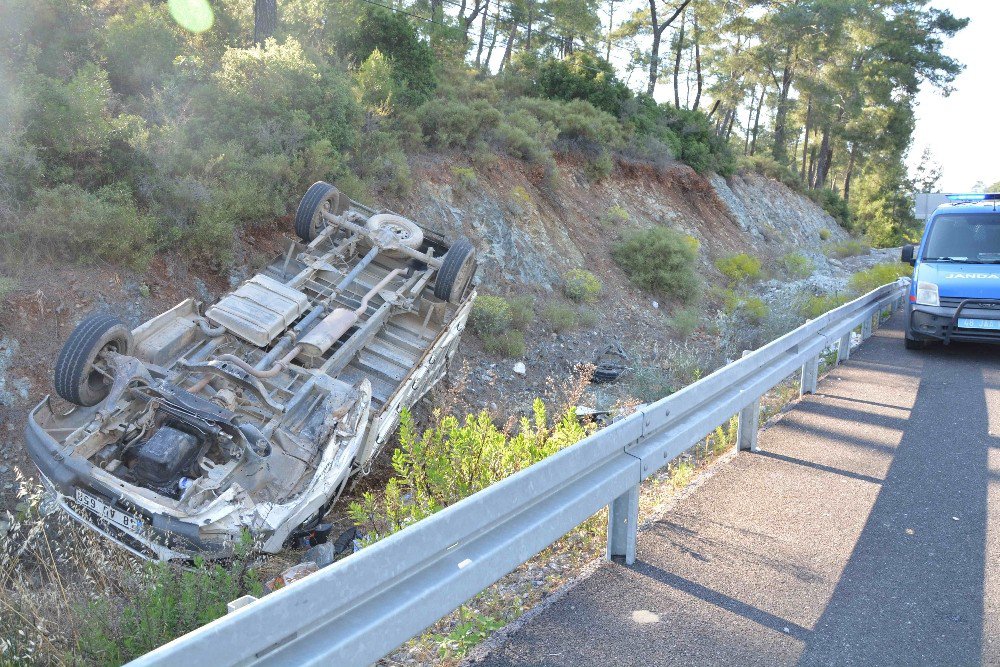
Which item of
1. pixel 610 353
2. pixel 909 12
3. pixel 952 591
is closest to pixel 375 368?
pixel 952 591


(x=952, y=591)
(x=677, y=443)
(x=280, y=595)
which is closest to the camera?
(x=280, y=595)

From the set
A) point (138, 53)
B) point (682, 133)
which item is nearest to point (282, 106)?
point (138, 53)

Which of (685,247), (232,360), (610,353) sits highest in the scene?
(685,247)

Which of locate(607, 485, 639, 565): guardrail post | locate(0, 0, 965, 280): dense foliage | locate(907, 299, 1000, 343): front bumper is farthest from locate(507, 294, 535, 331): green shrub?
locate(607, 485, 639, 565): guardrail post

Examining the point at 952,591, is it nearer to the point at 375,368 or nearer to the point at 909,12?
the point at 375,368

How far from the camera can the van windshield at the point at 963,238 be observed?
10.4 metres

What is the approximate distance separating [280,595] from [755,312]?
609 inches

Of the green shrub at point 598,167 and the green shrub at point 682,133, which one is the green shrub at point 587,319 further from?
the green shrub at point 682,133

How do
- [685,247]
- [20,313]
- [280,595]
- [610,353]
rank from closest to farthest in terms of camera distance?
[280,595]
[20,313]
[610,353]
[685,247]

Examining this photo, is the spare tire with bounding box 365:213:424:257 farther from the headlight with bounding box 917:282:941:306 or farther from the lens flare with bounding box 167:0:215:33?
the lens flare with bounding box 167:0:215:33

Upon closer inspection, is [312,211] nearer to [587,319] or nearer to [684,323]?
[587,319]

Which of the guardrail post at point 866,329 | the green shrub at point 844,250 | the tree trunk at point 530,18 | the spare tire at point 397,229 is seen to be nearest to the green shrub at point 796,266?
the green shrub at point 844,250

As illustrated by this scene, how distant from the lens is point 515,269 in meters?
15.0

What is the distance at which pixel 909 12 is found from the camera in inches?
1489
